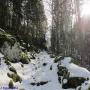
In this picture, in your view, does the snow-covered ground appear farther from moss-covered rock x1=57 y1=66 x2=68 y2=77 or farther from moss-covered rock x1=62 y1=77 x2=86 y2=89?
moss-covered rock x1=62 y1=77 x2=86 y2=89

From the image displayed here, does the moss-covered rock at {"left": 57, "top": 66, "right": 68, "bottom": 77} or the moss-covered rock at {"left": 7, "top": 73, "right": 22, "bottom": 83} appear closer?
the moss-covered rock at {"left": 7, "top": 73, "right": 22, "bottom": 83}

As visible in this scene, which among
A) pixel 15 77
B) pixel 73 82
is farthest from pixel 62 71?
pixel 15 77

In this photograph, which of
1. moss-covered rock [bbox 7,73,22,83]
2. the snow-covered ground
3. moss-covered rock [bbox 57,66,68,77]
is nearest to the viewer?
the snow-covered ground

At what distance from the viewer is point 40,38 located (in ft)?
176

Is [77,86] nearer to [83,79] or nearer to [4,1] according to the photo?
[83,79]

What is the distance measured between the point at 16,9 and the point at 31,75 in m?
26.5

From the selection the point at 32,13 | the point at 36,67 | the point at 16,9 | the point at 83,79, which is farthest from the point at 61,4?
the point at 83,79

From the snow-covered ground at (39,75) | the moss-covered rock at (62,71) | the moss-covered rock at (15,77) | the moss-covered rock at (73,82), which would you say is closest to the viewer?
the moss-covered rock at (73,82)

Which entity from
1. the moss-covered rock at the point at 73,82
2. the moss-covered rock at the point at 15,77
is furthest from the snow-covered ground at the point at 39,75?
the moss-covered rock at the point at 73,82

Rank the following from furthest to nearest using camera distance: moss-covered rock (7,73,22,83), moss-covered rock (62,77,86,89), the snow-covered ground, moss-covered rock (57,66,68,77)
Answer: moss-covered rock (57,66,68,77) < moss-covered rock (7,73,22,83) < the snow-covered ground < moss-covered rock (62,77,86,89)

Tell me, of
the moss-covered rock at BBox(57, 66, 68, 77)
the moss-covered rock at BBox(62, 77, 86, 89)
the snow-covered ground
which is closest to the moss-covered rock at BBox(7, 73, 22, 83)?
the snow-covered ground

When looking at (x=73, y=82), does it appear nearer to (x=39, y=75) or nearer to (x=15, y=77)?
(x=39, y=75)

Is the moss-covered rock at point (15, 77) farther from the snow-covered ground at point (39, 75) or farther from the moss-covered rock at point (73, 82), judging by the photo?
the moss-covered rock at point (73, 82)

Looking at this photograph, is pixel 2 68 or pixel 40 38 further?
pixel 40 38
